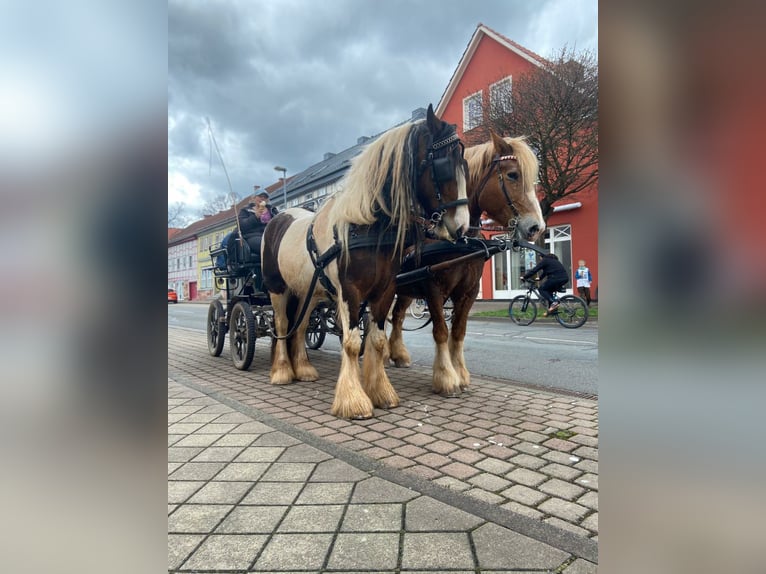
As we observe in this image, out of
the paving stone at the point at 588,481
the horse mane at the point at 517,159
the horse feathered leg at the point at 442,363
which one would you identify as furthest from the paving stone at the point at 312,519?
the horse mane at the point at 517,159

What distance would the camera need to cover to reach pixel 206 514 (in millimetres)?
1916

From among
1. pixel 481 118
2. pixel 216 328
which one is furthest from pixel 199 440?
pixel 481 118

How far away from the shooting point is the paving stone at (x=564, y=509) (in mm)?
1848

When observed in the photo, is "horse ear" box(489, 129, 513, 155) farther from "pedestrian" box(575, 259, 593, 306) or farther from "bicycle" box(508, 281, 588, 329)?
"pedestrian" box(575, 259, 593, 306)

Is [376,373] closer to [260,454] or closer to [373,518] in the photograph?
[260,454]

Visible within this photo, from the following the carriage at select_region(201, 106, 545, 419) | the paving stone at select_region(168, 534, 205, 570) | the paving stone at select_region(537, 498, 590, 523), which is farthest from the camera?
the carriage at select_region(201, 106, 545, 419)

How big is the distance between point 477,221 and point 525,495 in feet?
8.78

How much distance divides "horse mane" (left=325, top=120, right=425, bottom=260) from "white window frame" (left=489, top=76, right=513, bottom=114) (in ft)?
37.4

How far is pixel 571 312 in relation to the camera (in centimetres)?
1075

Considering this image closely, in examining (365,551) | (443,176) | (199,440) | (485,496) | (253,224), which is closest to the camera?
(365,551)

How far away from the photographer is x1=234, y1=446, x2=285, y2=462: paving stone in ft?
8.38

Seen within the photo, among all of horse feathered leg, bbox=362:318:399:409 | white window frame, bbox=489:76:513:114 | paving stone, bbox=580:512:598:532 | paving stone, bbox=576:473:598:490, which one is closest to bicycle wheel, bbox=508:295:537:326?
white window frame, bbox=489:76:513:114
